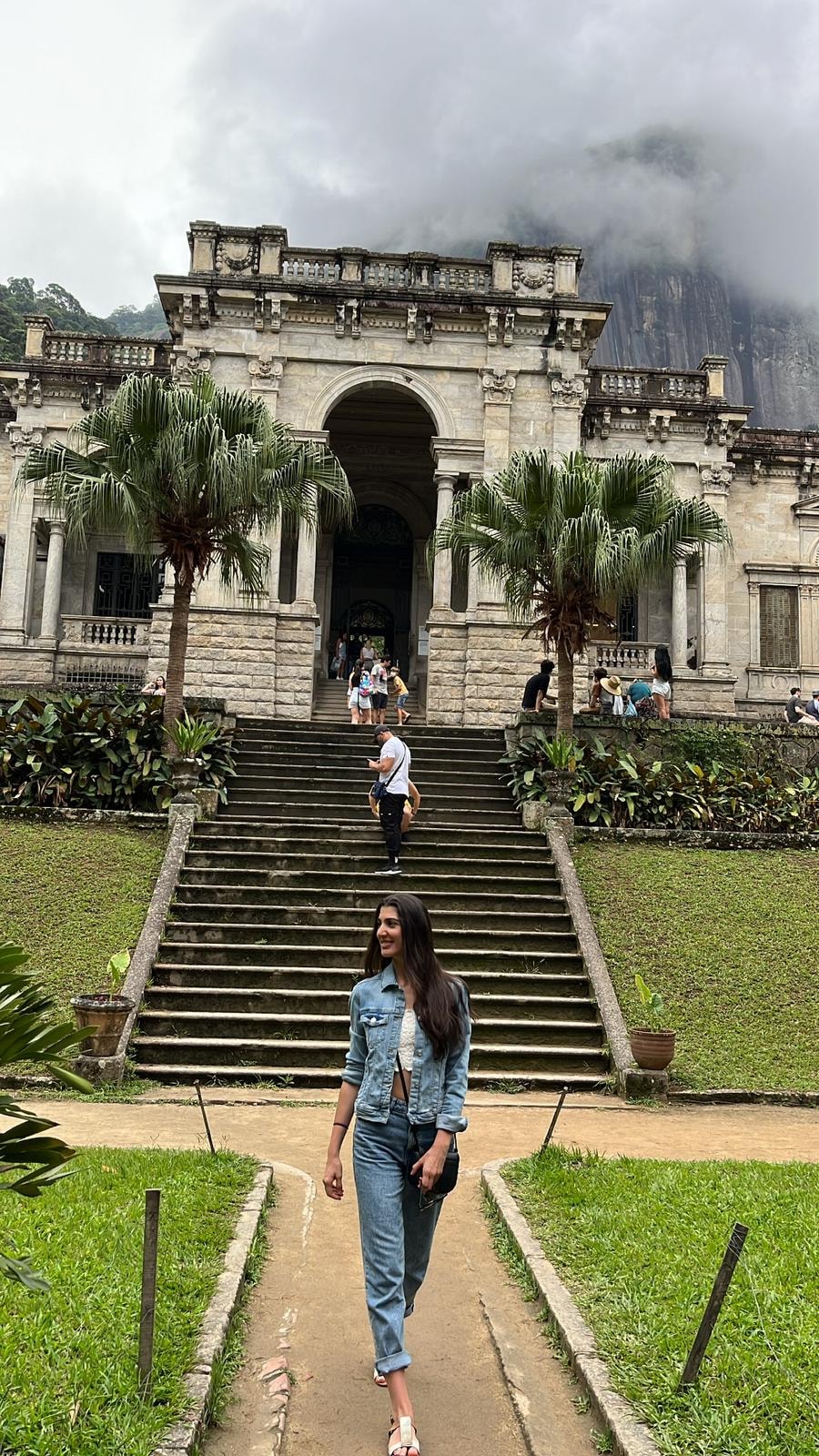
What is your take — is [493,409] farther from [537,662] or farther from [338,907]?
[338,907]

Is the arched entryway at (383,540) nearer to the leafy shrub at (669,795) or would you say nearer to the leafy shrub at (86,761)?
the leafy shrub at (669,795)

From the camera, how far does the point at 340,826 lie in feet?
42.1

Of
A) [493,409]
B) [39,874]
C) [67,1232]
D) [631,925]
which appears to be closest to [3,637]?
[493,409]

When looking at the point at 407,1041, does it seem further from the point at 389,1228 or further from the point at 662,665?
the point at 662,665

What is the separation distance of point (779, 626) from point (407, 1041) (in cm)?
2367

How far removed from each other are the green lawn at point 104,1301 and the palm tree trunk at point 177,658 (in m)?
8.88

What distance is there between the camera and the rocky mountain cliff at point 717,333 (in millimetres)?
72938

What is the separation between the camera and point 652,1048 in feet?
27.7

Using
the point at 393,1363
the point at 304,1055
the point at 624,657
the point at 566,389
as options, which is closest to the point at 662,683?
the point at 624,657

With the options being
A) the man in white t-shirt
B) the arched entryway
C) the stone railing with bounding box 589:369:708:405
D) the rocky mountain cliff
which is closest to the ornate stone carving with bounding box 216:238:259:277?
the arched entryway

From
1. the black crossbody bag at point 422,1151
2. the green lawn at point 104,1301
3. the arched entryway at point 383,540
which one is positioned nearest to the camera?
the green lawn at point 104,1301

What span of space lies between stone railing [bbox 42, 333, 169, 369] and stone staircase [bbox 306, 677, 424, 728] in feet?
26.6

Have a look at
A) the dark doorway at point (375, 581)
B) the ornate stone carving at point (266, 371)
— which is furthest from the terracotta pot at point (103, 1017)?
the dark doorway at point (375, 581)

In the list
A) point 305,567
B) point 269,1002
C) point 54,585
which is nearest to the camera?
point 269,1002
